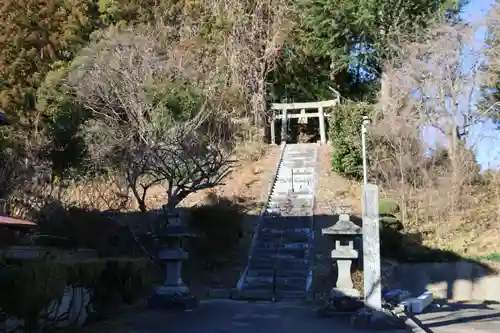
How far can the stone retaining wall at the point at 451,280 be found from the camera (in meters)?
17.2

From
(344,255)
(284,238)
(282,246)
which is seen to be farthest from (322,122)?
(344,255)

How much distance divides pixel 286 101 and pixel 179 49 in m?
6.31

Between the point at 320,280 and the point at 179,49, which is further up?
the point at 179,49

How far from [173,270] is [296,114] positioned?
16502 millimetres

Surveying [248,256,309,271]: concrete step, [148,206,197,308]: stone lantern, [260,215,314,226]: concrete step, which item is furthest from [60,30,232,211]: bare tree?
[148,206,197,308]: stone lantern

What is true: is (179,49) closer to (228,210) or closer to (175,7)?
(175,7)

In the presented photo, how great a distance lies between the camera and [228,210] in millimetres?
18047

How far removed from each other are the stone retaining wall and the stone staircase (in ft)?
9.31

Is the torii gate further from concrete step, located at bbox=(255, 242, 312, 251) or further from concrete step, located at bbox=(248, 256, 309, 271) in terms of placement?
concrete step, located at bbox=(248, 256, 309, 271)

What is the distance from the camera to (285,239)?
18812mm

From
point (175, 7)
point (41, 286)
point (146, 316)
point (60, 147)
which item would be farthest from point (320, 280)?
point (175, 7)

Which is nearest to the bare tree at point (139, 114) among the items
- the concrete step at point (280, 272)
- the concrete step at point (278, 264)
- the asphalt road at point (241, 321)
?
the concrete step at point (278, 264)

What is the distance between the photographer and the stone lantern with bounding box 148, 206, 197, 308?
43.4ft

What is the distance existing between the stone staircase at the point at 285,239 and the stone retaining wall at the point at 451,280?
2.84 m
